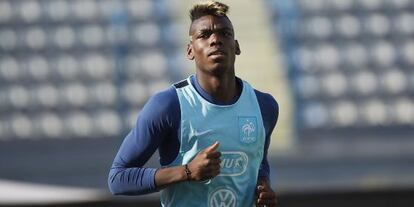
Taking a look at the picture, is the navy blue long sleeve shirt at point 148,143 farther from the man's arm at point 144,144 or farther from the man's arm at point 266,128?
the man's arm at point 266,128

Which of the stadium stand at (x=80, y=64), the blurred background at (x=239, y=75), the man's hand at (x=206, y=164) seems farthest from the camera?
the stadium stand at (x=80, y=64)

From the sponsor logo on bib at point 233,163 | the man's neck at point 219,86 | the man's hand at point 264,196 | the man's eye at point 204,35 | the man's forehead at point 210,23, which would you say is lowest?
the man's hand at point 264,196

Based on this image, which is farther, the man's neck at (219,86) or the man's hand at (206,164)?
the man's neck at (219,86)

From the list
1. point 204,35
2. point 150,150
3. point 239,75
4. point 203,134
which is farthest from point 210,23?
point 239,75

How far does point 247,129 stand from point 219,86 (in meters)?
0.19

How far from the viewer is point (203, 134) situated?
322 centimetres

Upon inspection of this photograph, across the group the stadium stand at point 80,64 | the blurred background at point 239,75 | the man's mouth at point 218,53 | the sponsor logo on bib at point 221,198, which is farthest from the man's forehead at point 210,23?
the stadium stand at point 80,64

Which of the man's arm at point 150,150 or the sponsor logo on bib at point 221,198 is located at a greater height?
the man's arm at point 150,150

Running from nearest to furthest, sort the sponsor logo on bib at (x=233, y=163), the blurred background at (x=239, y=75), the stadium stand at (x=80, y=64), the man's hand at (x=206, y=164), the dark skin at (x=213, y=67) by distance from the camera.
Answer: the man's hand at (x=206, y=164) → the dark skin at (x=213, y=67) → the sponsor logo on bib at (x=233, y=163) → the blurred background at (x=239, y=75) → the stadium stand at (x=80, y=64)

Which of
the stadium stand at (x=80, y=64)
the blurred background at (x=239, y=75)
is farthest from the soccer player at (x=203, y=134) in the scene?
the stadium stand at (x=80, y=64)

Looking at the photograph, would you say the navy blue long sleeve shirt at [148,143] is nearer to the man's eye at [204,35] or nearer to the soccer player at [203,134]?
the soccer player at [203,134]

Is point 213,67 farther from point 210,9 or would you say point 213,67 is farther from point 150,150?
point 150,150

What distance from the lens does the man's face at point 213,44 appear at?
3.17 m

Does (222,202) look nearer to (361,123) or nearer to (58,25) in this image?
(361,123)
